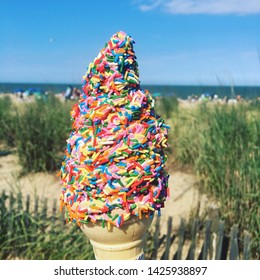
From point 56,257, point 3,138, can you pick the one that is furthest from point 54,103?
point 56,257

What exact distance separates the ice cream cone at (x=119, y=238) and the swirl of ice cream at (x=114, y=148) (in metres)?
0.04

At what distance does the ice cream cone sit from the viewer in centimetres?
130

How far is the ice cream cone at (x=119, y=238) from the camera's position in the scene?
1.30m

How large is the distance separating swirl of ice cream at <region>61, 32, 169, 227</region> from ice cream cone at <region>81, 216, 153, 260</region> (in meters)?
0.04

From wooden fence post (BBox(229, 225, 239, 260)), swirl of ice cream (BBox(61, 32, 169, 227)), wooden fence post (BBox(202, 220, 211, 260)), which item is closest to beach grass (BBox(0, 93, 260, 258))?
swirl of ice cream (BBox(61, 32, 169, 227))

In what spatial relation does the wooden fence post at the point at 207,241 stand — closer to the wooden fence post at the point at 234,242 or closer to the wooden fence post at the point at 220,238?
the wooden fence post at the point at 220,238

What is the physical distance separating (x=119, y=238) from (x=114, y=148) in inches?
13.3

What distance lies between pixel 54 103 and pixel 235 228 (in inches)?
216

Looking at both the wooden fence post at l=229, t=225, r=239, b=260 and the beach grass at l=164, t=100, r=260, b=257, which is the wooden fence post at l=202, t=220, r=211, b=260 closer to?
the wooden fence post at l=229, t=225, r=239, b=260

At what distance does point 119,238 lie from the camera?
1.31m

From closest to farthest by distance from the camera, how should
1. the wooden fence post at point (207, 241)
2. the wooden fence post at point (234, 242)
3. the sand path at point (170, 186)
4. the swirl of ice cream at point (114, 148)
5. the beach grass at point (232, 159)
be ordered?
the swirl of ice cream at point (114, 148) → the wooden fence post at point (234, 242) → the wooden fence post at point (207, 241) → the beach grass at point (232, 159) → the sand path at point (170, 186)

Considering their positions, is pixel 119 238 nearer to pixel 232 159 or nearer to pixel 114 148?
pixel 114 148

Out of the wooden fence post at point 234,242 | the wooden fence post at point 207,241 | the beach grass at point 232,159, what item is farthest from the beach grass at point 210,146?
the wooden fence post at point 207,241
